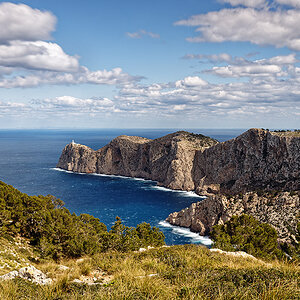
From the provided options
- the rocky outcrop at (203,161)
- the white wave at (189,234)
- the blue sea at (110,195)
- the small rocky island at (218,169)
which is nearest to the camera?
the white wave at (189,234)

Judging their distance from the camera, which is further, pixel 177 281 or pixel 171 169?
pixel 171 169

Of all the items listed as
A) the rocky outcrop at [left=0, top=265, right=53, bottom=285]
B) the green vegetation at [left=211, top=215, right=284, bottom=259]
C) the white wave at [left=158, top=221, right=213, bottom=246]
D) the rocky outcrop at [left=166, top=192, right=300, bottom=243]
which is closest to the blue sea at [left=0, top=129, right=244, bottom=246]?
the white wave at [left=158, top=221, right=213, bottom=246]

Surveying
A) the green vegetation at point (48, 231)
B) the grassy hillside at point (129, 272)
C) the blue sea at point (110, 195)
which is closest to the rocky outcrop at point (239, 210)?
the blue sea at point (110, 195)

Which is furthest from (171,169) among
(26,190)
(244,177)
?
(26,190)

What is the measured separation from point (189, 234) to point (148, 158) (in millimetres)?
70351

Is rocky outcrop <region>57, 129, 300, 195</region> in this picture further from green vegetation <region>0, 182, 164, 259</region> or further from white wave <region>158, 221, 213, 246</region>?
green vegetation <region>0, 182, 164, 259</region>

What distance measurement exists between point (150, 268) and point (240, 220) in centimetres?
2993

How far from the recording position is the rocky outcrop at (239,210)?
2169 inches

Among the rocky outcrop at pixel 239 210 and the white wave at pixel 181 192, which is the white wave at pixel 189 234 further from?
the white wave at pixel 181 192

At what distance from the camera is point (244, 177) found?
278ft

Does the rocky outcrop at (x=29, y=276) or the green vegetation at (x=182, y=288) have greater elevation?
the green vegetation at (x=182, y=288)

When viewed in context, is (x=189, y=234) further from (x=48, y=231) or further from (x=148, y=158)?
(x=148, y=158)

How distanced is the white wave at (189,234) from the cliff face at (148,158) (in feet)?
138

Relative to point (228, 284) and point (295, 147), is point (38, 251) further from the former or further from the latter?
point (295, 147)
